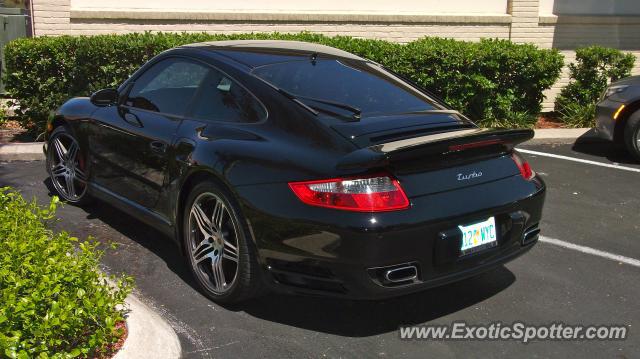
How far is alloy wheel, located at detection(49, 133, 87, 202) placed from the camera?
6.16 meters

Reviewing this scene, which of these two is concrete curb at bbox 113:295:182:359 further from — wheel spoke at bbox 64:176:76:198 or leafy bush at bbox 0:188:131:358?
wheel spoke at bbox 64:176:76:198

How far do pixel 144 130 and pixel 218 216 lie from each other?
113 centimetres

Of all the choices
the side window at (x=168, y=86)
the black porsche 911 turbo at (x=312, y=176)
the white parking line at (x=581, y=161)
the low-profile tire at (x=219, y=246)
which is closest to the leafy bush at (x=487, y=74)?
the white parking line at (x=581, y=161)

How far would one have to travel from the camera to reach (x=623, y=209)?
6.77 m

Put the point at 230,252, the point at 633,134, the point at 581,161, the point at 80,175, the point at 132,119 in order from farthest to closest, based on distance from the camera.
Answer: the point at 581,161
the point at 633,134
the point at 80,175
the point at 132,119
the point at 230,252

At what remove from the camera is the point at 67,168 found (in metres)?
6.33

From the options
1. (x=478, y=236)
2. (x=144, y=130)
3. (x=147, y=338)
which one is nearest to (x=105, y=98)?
(x=144, y=130)

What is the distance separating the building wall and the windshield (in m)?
6.82

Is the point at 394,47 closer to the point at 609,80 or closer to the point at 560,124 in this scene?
the point at 560,124

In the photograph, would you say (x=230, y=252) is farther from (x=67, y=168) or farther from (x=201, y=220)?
(x=67, y=168)

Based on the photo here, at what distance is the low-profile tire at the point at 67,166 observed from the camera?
6133mm

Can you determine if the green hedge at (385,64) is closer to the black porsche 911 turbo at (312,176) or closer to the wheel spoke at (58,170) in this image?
the wheel spoke at (58,170)

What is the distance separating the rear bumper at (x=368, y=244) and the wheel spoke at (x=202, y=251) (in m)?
0.57

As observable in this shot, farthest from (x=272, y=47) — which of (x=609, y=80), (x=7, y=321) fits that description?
(x=609, y=80)
